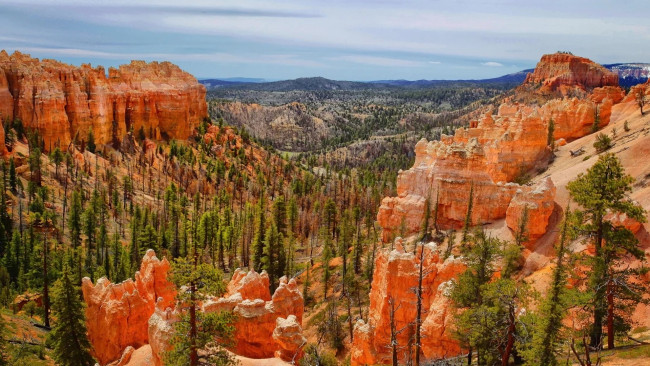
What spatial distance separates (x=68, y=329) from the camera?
29.1 metres

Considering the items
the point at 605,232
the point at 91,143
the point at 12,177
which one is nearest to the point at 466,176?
the point at 605,232

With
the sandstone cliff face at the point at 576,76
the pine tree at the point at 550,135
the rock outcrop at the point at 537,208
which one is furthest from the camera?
the sandstone cliff face at the point at 576,76

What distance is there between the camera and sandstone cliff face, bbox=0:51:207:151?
3602 inches

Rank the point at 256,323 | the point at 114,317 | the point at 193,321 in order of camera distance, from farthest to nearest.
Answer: the point at 114,317 < the point at 256,323 < the point at 193,321

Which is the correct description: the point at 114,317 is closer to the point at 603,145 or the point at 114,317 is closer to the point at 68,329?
the point at 68,329

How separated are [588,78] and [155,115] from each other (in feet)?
498

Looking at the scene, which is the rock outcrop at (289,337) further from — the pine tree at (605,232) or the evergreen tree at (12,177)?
the evergreen tree at (12,177)

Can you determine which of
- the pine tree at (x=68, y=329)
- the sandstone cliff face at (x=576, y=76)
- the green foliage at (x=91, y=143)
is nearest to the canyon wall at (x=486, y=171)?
the pine tree at (x=68, y=329)

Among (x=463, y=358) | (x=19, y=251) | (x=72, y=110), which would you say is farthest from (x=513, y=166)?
(x=72, y=110)

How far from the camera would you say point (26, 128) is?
9006 centimetres

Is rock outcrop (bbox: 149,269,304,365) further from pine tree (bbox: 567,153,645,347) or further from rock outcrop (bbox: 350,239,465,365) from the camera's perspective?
pine tree (bbox: 567,153,645,347)

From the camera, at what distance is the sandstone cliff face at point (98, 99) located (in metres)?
91.5

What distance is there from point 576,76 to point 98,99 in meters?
162

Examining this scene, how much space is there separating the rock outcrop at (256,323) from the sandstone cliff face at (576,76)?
16842 cm
